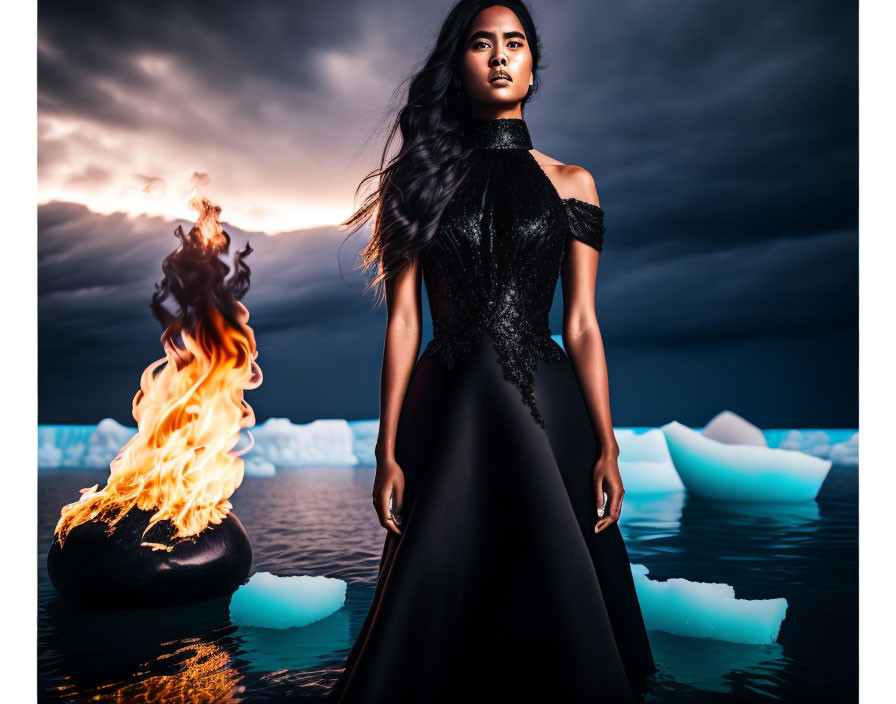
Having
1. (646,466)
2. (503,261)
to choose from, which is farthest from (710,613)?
(646,466)

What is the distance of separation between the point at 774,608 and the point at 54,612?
416cm

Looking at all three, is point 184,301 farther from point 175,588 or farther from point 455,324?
point 455,324

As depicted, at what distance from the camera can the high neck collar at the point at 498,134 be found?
7.82ft

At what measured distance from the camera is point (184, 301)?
4.61 m

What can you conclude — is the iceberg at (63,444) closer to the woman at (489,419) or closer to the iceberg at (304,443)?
the iceberg at (304,443)

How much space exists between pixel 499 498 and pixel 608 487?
0.38 metres

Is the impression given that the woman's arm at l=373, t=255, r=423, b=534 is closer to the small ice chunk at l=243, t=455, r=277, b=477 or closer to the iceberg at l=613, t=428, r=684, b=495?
the iceberg at l=613, t=428, r=684, b=495

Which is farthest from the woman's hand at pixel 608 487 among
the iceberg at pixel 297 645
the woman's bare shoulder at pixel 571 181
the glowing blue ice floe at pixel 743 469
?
the glowing blue ice floe at pixel 743 469

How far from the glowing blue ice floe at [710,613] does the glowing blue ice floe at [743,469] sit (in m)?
6.29

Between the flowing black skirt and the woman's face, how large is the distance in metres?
0.90

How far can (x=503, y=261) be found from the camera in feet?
7.35

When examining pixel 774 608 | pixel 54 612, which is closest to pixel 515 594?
pixel 774 608

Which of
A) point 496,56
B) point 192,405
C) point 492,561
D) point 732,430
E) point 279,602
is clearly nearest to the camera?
point 492,561

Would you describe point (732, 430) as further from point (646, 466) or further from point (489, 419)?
point (489, 419)
